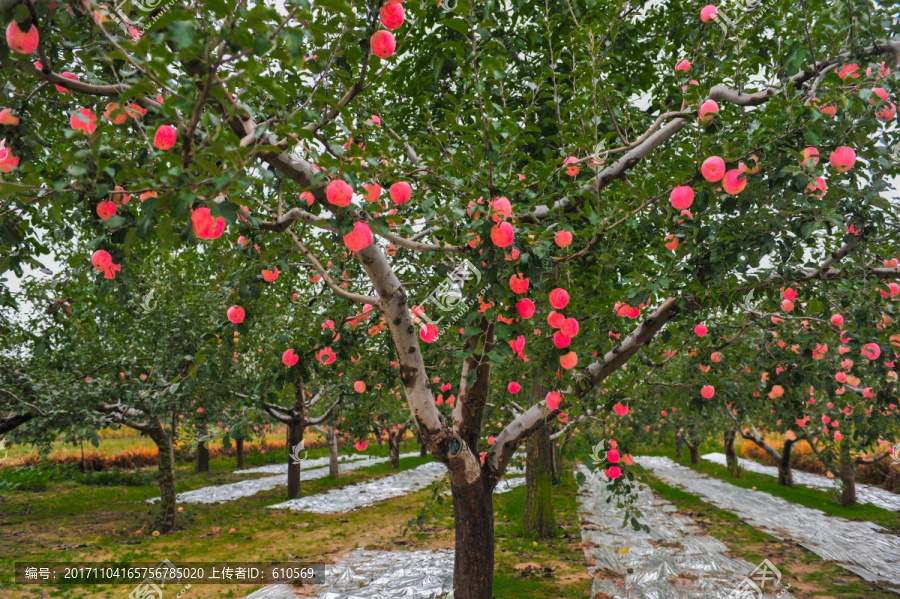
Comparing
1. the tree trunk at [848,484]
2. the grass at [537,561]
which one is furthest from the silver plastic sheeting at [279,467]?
the tree trunk at [848,484]

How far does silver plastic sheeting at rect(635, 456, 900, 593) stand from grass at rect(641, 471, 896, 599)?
24cm

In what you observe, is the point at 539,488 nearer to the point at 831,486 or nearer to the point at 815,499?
the point at 815,499

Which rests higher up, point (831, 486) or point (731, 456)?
point (731, 456)

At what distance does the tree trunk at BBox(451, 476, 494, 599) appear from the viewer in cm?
429

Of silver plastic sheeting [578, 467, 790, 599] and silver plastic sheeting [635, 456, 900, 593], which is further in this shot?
silver plastic sheeting [635, 456, 900, 593]

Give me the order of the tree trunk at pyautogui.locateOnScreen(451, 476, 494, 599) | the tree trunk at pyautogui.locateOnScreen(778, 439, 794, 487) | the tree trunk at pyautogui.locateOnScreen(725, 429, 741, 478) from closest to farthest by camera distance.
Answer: the tree trunk at pyautogui.locateOnScreen(451, 476, 494, 599), the tree trunk at pyautogui.locateOnScreen(778, 439, 794, 487), the tree trunk at pyautogui.locateOnScreen(725, 429, 741, 478)

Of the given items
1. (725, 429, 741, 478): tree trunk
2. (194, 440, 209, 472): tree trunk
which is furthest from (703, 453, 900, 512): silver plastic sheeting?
(194, 440, 209, 472): tree trunk

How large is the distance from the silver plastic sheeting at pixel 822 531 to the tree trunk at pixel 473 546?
584 cm

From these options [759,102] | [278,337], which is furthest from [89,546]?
[759,102]

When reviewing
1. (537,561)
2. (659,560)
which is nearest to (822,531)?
(659,560)

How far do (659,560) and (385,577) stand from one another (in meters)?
3.84

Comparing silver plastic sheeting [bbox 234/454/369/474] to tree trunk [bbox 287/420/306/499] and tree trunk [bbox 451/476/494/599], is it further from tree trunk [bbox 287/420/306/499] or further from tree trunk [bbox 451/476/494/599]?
tree trunk [bbox 451/476/494/599]

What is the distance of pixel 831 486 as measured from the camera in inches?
558

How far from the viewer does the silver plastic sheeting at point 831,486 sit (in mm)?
11650
